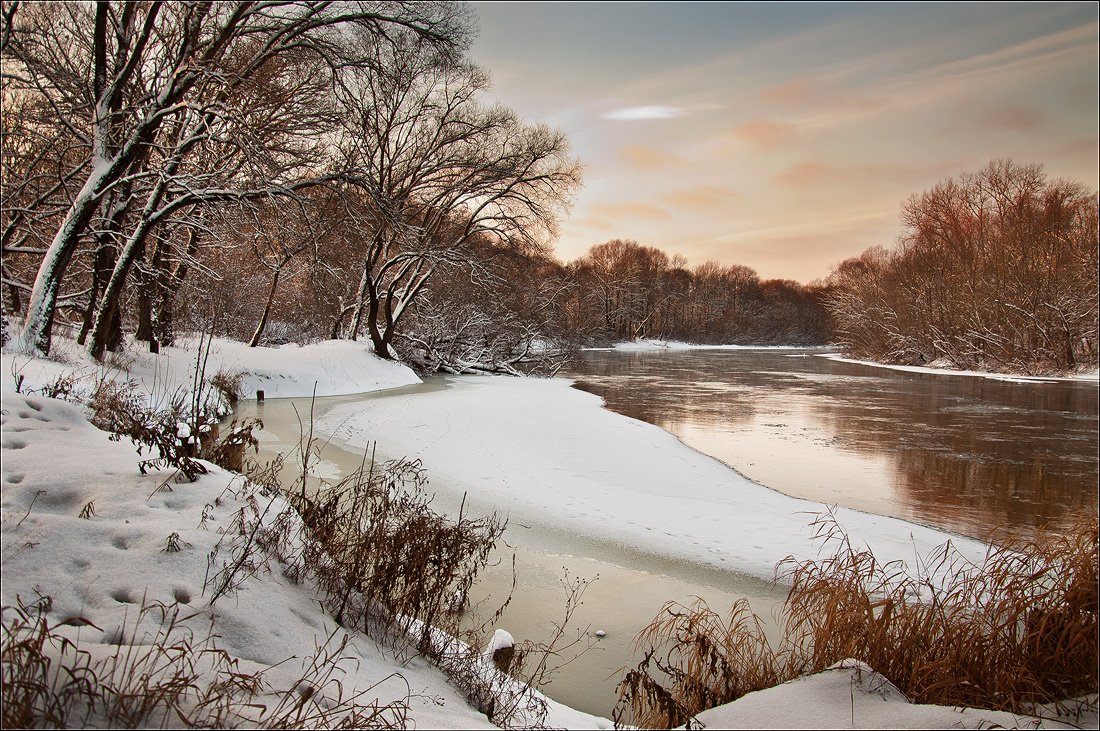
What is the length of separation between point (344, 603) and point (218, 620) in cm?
83

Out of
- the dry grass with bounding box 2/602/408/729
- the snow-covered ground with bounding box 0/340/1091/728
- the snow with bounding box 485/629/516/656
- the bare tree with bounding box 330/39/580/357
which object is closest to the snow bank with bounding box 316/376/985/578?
the snow-covered ground with bounding box 0/340/1091/728

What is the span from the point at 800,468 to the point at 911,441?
373cm

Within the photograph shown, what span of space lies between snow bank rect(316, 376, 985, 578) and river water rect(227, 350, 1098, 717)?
42 centimetres

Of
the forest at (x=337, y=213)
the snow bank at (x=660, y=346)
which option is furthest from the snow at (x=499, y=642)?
the snow bank at (x=660, y=346)

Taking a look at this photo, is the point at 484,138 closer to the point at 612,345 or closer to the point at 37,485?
the point at 37,485

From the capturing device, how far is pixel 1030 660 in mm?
2867

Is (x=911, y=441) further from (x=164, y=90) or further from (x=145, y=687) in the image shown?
(x=164, y=90)

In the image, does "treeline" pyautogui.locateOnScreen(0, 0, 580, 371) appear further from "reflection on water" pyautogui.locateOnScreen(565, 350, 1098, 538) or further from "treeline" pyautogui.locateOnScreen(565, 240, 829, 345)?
"treeline" pyautogui.locateOnScreen(565, 240, 829, 345)

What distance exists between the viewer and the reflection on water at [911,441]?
797 cm

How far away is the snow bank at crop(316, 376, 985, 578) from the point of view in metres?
6.39

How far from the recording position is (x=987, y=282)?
2088 cm

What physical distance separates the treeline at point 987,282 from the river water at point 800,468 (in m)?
1.85

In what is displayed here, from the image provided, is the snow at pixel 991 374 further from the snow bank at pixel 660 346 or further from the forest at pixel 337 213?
the snow bank at pixel 660 346

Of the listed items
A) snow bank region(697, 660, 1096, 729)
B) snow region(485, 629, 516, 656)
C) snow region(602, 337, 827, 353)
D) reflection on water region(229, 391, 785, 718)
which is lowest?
reflection on water region(229, 391, 785, 718)
